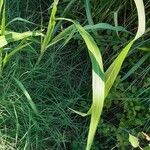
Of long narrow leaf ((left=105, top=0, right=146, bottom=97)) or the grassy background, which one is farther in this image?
the grassy background

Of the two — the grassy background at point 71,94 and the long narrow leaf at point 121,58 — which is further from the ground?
the long narrow leaf at point 121,58

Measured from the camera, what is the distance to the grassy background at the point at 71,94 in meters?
1.84

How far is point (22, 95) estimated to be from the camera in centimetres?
187

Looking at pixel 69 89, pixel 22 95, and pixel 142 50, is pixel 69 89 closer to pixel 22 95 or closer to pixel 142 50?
pixel 22 95

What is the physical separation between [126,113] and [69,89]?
0.30m

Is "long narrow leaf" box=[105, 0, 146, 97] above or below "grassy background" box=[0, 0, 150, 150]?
above

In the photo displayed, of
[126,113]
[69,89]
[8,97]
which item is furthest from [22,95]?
[126,113]

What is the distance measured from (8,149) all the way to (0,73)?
1.11 ft

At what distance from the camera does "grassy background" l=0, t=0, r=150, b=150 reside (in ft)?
6.04

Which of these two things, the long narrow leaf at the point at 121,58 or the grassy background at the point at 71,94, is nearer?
the long narrow leaf at the point at 121,58

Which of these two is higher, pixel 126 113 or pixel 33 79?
pixel 33 79

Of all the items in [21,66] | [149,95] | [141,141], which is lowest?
[141,141]

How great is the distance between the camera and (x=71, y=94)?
1980 millimetres

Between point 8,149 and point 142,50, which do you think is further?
point 142,50
